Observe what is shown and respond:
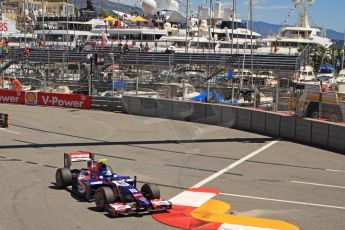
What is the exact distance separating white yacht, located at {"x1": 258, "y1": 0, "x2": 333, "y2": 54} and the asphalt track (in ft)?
154


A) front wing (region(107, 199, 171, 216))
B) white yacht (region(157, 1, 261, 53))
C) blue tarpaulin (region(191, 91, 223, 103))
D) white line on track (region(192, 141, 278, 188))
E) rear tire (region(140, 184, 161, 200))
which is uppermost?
white yacht (region(157, 1, 261, 53))

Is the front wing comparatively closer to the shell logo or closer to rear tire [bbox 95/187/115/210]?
rear tire [bbox 95/187/115/210]

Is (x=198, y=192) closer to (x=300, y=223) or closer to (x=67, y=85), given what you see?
(x=300, y=223)

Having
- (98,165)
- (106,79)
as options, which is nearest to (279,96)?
(98,165)

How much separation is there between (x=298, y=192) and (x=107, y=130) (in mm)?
12358

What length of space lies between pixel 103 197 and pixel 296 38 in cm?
6925

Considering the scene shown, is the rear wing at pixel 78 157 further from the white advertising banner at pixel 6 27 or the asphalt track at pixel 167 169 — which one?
the white advertising banner at pixel 6 27

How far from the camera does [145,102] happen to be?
30.0m

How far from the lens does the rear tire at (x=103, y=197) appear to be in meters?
11.0

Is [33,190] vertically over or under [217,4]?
under

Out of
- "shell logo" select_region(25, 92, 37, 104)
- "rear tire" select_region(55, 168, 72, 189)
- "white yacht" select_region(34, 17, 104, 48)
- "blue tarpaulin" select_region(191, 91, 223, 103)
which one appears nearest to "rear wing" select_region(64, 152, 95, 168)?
"rear tire" select_region(55, 168, 72, 189)

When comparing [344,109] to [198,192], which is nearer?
[198,192]

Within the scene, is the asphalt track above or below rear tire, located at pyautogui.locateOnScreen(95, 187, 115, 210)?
below

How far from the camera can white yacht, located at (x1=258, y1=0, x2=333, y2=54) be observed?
71562 millimetres
